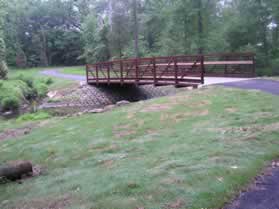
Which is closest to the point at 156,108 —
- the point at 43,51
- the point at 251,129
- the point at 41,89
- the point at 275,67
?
the point at 251,129

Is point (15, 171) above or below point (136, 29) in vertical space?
below

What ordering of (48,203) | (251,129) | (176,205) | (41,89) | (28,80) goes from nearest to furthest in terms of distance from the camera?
(176,205), (48,203), (251,129), (41,89), (28,80)

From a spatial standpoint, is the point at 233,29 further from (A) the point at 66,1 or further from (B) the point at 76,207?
(A) the point at 66,1

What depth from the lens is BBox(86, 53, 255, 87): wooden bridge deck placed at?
14268mm

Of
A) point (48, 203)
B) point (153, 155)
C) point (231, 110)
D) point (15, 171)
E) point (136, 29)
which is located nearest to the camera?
point (48, 203)

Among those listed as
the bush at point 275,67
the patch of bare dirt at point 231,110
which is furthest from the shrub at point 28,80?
the patch of bare dirt at point 231,110

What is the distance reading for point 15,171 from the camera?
5.84 meters

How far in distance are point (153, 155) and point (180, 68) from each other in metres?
11.9

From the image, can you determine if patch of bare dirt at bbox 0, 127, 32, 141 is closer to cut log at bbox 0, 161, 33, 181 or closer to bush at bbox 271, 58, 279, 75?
cut log at bbox 0, 161, 33, 181

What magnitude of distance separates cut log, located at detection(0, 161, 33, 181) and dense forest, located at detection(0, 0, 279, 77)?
15.7 meters

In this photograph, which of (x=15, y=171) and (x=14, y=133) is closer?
(x=15, y=171)

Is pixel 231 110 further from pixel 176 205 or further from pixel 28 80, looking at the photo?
pixel 28 80

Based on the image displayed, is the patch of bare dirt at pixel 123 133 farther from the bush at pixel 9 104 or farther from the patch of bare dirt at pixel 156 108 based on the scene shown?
the bush at pixel 9 104

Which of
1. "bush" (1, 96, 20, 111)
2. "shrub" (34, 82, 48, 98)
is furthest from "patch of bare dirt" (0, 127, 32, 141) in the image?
"shrub" (34, 82, 48, 98)
